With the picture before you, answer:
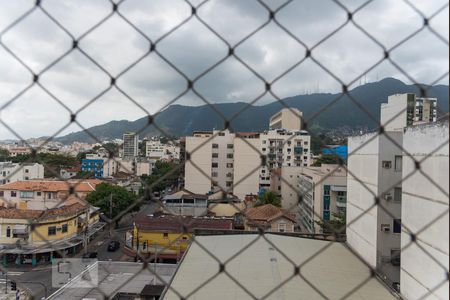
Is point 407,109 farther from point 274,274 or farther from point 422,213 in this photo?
point 274,274

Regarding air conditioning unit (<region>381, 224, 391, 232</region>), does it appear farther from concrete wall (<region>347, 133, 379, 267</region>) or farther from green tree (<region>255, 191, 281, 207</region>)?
green tree (<region>255, 191, 281, 207</region>)

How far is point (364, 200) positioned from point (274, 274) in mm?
1530

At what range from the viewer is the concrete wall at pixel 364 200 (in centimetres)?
387

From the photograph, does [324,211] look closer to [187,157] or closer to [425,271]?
[425,271]

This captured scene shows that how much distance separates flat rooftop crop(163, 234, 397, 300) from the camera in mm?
2566

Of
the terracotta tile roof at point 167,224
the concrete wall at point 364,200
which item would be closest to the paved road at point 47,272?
the terracotta tile roof at point 167,224

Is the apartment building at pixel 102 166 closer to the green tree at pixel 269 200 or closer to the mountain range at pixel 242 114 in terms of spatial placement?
the mountain range at pixel 242 114

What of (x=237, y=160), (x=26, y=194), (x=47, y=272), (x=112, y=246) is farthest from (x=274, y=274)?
(x=237, y=160)

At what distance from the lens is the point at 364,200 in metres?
3.96

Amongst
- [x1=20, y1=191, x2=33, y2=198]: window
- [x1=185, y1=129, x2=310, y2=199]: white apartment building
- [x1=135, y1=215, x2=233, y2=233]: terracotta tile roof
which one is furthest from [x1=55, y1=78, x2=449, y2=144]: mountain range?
[x1=185, y1=129, x2=310, y2=199]: white apartment building

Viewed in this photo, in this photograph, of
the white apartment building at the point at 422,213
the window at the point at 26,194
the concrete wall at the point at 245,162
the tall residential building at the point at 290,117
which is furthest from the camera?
the concrete wall at the point at 245,162

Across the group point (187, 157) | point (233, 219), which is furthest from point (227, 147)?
point (187, 157)

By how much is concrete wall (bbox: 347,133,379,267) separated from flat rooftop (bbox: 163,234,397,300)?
33cm

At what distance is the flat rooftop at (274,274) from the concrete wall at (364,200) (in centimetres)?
33
